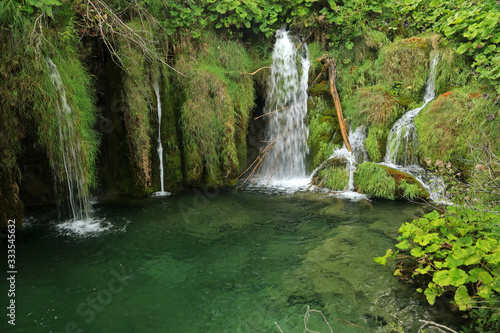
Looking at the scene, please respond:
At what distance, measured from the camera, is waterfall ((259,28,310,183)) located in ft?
27.5

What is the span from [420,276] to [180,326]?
2.64 metres

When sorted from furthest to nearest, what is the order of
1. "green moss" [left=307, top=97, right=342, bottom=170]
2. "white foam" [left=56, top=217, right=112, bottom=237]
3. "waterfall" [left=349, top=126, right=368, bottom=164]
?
"green moss" [left=307, top=97, right=342, bottom=170]
"waterfall" [left=349, top=126, right=368, bottom=164]
"white foam" [left=56, top=217, right=112, bottom=237]

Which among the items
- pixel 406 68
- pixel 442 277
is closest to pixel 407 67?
pixel 406 68

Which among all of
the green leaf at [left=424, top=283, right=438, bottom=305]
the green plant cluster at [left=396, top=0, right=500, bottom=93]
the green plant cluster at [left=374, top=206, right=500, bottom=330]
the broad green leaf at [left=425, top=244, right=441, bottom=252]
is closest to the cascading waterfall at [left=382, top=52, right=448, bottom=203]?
the green plant cluster at [left=396, top=0, right=500, bottom=93]

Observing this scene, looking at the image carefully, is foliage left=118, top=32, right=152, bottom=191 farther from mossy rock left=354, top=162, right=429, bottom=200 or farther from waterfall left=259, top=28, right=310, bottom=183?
mossy rock left=354, top=162, right=429, bottom=200

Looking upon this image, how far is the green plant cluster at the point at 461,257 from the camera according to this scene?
2684mm

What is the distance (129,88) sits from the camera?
6.37m

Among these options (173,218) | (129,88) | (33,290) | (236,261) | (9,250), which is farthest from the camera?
(129,88)

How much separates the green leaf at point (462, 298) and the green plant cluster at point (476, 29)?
4037mm

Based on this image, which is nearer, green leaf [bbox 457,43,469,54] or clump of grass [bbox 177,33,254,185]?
green leaf [bbox 457,43,469,54]

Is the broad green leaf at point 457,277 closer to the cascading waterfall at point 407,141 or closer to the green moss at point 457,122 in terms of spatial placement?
the green moss at point 457,122

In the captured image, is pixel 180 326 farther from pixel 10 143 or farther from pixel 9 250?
pixel 10 143

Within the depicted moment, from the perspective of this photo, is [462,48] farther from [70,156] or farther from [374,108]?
[70,156]

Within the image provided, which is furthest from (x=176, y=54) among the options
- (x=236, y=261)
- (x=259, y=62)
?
(x=236, y=261)
